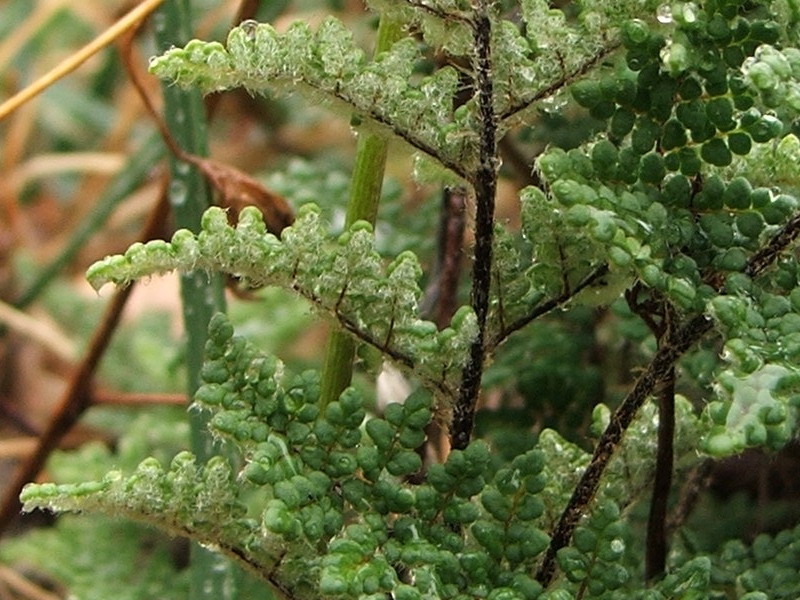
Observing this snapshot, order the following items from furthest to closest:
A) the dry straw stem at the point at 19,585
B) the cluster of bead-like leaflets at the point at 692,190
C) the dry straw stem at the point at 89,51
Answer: the dry straw stem at the point at 19,585 < the dry straw stem at the point at 89,51 < the cluster of bead-like leaflets at the point at 692,190

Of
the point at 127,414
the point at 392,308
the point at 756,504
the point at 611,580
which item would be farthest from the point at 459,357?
the point at 127,414

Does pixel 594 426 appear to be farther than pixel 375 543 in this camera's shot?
Yes

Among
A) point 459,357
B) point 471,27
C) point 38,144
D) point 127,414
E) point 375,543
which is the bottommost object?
point 375,543

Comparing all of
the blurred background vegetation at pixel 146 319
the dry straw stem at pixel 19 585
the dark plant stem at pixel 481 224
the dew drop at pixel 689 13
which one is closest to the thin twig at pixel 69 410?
the blurred background vegetation at pixel 146 319

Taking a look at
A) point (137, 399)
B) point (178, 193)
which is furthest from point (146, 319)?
point (178, 193)

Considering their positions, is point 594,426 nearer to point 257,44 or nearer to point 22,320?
point 257,44

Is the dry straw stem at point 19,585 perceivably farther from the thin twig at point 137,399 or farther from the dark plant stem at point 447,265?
the dark plant stem at point 447,265
